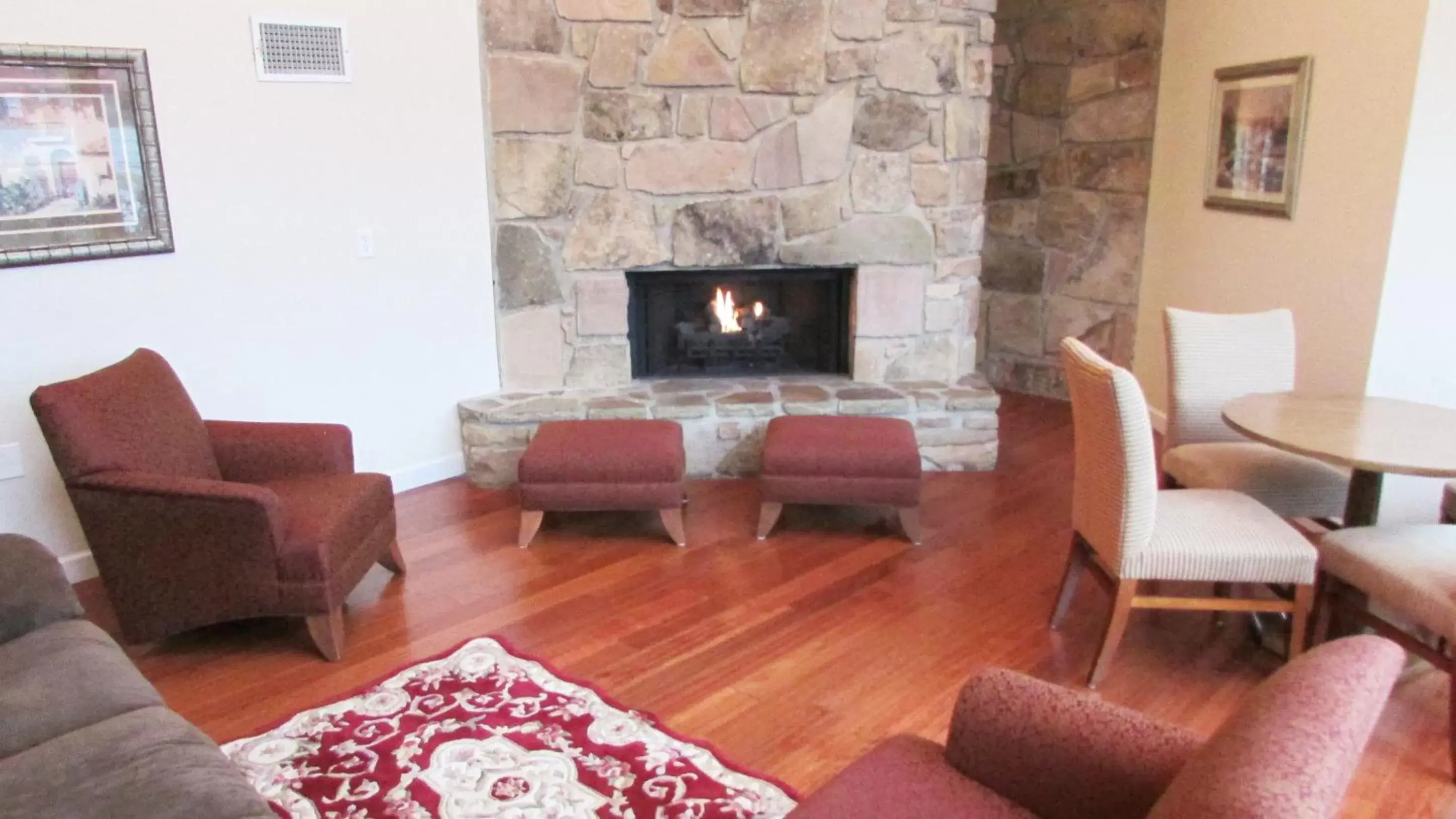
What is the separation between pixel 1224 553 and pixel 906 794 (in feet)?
4.63

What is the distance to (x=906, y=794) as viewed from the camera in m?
1.63

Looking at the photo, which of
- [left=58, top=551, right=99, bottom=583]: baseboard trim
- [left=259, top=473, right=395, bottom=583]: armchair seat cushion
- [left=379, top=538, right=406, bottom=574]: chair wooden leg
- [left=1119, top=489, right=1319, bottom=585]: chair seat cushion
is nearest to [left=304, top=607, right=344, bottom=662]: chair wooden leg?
[left=259, top=473, right=395, bottom=583]: armchair seat cushion

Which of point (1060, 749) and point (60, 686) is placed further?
point (60, 686)

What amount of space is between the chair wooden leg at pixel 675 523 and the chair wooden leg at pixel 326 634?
1193 millimetres

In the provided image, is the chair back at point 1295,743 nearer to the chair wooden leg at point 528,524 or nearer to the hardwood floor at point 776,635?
the hardwood floor at point 776,635

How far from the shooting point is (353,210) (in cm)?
387

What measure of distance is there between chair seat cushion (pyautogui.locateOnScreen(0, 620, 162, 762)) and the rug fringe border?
0.43 meters

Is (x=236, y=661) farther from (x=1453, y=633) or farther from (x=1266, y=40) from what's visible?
(x=1266, y=40)

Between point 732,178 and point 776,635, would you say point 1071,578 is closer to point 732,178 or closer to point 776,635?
point 776,635

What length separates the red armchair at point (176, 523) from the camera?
2691 mm

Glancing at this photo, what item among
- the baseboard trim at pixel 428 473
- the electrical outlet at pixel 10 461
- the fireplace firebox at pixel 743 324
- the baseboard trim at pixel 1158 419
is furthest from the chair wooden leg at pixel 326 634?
the baseboard trim at pixel 1158 419

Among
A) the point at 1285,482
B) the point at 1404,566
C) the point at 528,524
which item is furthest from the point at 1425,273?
the point at 528,524

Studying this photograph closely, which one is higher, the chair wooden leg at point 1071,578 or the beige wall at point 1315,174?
the beige wall at point 1315,174

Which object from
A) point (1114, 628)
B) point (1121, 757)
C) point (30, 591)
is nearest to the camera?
point (1121, 757)
